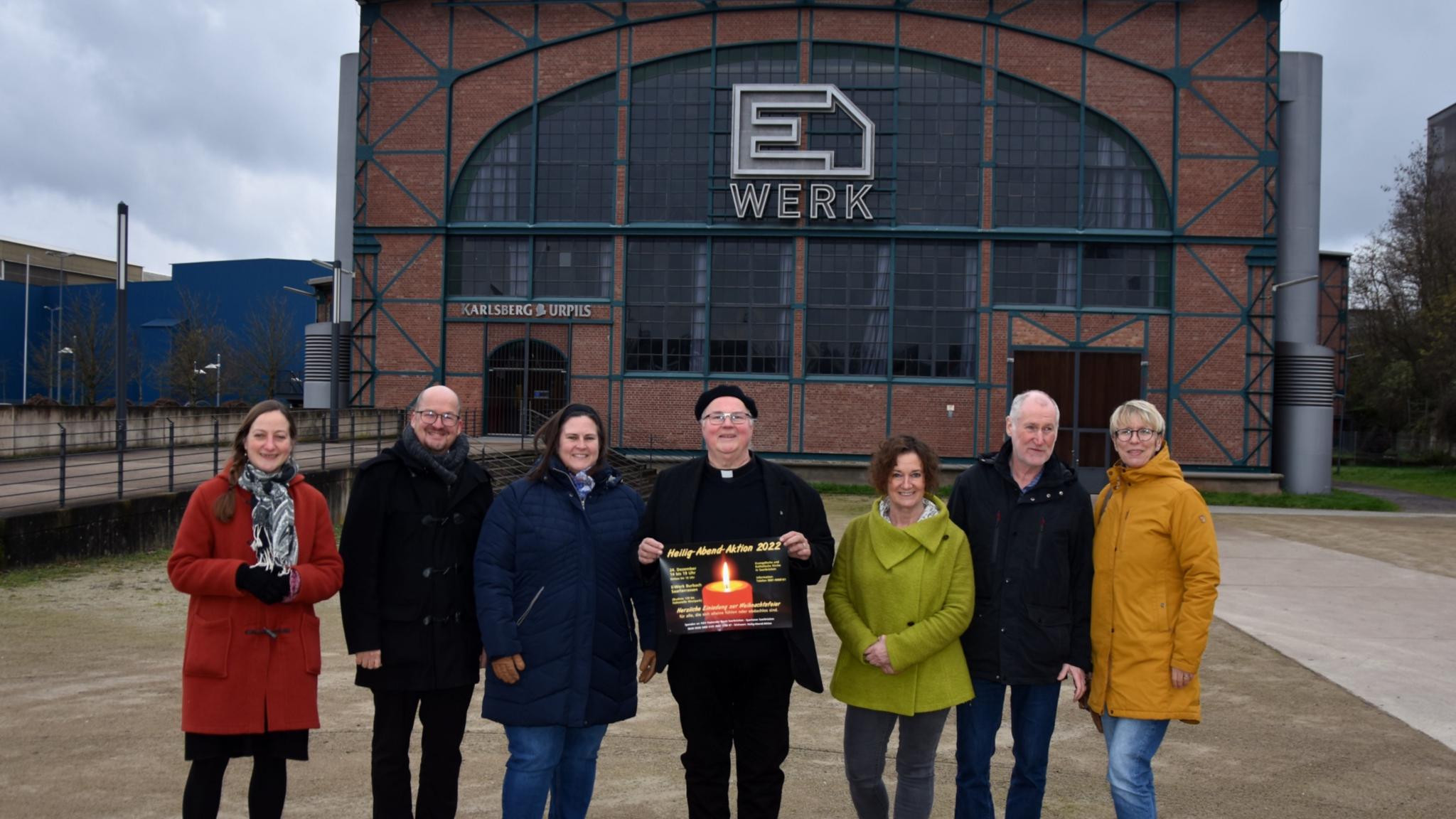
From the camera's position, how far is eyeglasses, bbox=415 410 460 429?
169 inches

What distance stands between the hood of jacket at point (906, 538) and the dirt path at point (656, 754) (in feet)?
5.03


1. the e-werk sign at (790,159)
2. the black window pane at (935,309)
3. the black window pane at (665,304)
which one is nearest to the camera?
the e-werk sign at (790,159)

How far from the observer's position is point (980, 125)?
87.1 ft

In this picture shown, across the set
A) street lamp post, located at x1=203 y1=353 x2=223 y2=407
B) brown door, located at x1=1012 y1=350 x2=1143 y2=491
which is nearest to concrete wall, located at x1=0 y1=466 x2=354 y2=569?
brown door, located at x1=1012 y1=350 x2=1143 y2=491

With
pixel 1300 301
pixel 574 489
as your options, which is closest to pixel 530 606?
pixel 574 489

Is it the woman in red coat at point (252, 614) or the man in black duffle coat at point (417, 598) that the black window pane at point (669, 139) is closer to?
the man in black duffle coat at point (417, 598)

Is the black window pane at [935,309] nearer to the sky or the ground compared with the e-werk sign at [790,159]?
nearer to the ground

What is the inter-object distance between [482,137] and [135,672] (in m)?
21.9

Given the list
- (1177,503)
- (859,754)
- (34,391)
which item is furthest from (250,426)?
(34,391)

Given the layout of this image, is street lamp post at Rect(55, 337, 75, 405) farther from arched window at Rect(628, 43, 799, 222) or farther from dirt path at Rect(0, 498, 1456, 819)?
dirt path at Rect(0, 498, 1456, 819)

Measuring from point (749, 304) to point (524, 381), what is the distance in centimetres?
616

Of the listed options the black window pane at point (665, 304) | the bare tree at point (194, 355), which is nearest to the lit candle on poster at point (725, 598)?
the black window pane at point (665, 304)

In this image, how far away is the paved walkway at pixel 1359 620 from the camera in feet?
25.5

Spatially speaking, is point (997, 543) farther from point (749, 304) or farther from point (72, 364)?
point (72, 364)
